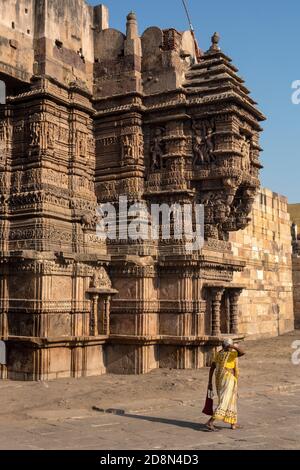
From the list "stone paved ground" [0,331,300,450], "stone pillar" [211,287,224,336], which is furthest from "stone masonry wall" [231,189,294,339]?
"stone paved ground" [0,331,300,450]

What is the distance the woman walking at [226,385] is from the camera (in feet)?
29.7

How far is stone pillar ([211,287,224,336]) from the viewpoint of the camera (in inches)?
615

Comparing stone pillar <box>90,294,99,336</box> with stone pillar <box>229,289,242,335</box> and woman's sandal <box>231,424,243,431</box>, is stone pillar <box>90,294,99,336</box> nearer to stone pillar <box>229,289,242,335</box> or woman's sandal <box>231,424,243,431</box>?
stone pillar <box>229,289,242,335</box>

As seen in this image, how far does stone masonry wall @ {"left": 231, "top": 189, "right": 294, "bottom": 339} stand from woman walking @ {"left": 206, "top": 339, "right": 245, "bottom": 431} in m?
15.1

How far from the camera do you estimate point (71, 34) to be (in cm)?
1702

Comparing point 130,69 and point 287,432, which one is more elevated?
point 130,69

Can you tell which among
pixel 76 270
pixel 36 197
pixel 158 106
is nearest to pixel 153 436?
pixel 76 270

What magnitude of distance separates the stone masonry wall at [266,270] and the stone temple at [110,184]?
8291 mm

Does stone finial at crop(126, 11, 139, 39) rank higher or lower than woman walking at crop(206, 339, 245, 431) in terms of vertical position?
higher

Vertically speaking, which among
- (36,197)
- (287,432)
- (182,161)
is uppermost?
(182,161)

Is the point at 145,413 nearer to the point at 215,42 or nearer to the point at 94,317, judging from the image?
the point at 94,317
